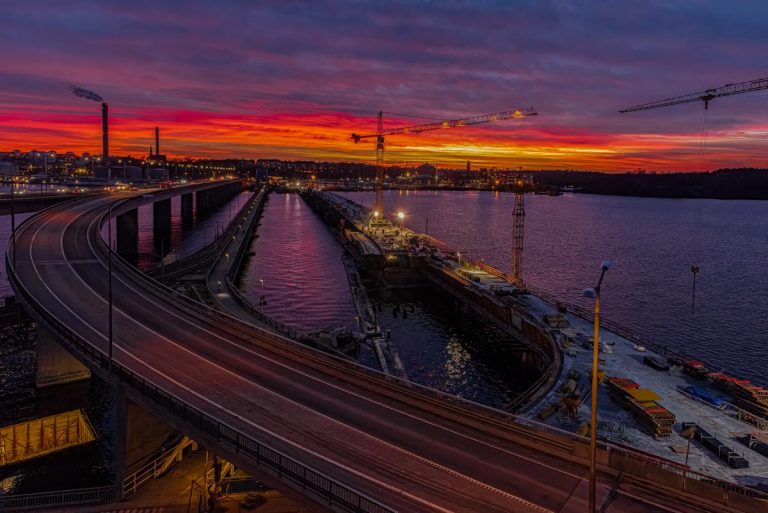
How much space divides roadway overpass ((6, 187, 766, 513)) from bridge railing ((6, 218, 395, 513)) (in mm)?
52

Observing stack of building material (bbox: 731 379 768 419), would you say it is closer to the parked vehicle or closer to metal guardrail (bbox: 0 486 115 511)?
the parked vehicle

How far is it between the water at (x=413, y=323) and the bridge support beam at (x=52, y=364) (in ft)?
77.3

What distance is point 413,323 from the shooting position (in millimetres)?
68000

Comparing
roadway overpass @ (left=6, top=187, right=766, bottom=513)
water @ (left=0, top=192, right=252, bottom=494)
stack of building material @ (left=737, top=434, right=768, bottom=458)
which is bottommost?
water @ (left=0, top=192, right=252, bottom=494)

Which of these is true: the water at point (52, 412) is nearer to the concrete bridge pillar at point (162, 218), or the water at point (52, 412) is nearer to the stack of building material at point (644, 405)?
the stack of building material at point (644, 405)

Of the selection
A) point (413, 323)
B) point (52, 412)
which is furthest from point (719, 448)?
point (52, 412)

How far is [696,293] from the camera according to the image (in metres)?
87.8

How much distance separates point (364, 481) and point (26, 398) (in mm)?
32762

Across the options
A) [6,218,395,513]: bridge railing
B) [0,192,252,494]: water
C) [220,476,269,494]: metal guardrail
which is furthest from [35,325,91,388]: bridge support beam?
→ [220,476,269,494]: metal guardrail

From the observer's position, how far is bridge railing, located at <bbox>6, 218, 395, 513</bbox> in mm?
17969

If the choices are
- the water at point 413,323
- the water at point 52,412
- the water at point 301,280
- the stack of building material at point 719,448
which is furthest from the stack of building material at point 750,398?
the water at point 52,412

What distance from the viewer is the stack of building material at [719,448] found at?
27977mm

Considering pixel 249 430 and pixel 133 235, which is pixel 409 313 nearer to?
pixel 249 430

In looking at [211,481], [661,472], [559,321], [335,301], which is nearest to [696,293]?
[559,321]
